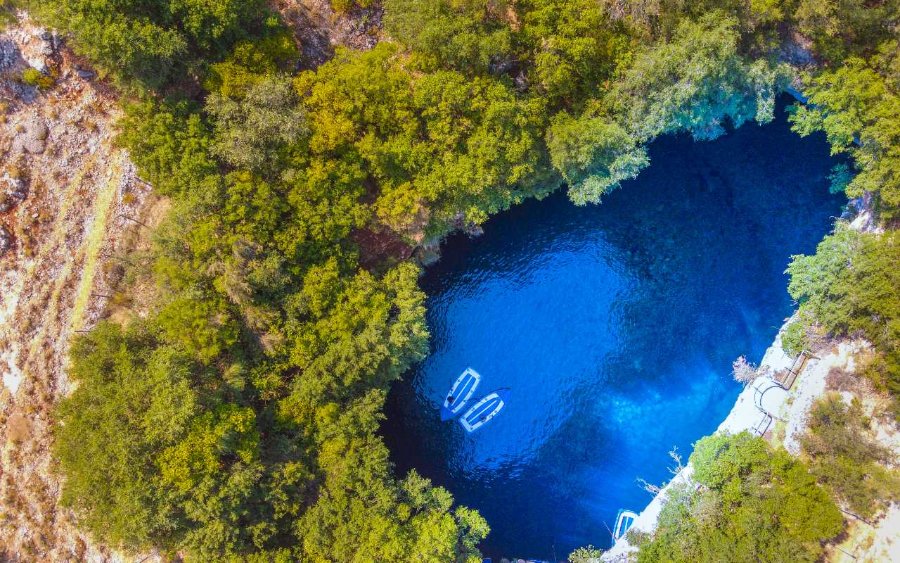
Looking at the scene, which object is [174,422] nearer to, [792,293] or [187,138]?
[187,138]

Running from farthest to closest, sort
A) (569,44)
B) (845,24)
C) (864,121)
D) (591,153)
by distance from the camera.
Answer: (864,121), (845,24), (591,153), (569,44)

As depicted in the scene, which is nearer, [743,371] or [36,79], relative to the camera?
[36,79]

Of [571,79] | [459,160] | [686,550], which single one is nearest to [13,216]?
[459,160]

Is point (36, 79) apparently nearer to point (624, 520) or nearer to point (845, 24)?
point (624, 520)

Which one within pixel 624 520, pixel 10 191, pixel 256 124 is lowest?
pixel 10 191

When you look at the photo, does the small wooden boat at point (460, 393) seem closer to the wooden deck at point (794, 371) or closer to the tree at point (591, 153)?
the tree at point (591, 153)

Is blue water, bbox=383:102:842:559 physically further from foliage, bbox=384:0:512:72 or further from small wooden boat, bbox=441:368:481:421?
foliage, bbox=384:0:512:72

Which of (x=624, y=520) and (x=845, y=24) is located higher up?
(x=845, y=24)


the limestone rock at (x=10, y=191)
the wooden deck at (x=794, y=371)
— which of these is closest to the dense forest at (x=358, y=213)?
the wooden deck at (x=794, y=371)

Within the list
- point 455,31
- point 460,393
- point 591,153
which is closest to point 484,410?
point 460,393

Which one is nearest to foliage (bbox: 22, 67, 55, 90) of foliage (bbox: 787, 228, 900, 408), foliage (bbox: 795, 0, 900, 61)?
foliage (bbox: 795, 0, 900, 61)
